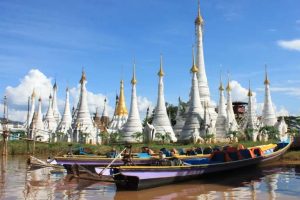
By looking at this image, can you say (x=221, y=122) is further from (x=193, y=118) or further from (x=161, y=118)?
(x=161, y=118)

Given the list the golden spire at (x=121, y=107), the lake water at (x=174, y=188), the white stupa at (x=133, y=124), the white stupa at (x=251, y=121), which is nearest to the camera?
the lake water at (x=174, y=188)

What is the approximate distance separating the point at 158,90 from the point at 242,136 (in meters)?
11.5

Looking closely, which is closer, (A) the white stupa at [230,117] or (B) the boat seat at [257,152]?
(B) the boat seat at [257,152]

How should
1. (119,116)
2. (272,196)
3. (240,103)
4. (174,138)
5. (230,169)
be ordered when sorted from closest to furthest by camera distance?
(272,196)
(230,169)
(174,138)
(119,116)
(240,103)

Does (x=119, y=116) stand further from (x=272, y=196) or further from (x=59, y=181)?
(x=272, y=196)

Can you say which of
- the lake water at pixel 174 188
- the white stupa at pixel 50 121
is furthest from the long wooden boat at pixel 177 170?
the white stupa at pixel 50 121

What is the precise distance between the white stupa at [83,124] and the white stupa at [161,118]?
346 inches

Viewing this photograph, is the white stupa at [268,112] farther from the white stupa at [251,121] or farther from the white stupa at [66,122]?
the white stupa at [66,122]

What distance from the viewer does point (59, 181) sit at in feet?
66.1

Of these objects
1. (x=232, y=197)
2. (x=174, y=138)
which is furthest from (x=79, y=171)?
(x=174, y=138)

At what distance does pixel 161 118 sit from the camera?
47.2 meters

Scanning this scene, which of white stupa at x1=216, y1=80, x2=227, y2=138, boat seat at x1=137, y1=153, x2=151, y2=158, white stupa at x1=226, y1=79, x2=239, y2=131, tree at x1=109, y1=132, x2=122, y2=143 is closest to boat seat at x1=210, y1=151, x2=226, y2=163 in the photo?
boat seat at x1=137, y1=153, x2=151, y2=158

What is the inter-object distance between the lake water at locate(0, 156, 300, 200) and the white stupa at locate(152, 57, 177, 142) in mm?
23685

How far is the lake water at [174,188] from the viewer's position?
51.0ft
